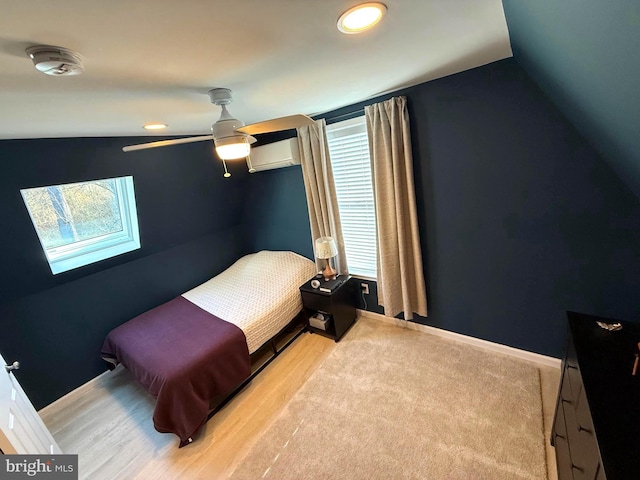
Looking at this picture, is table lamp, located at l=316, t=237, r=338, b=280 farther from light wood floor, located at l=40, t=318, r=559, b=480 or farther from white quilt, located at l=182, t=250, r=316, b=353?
light wood floor, located at l=40, t=318, r=559, b=480

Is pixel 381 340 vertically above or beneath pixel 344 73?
beneath

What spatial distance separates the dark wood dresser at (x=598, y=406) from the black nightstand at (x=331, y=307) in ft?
5.59

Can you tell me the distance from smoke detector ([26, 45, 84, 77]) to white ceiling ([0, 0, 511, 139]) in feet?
0.08

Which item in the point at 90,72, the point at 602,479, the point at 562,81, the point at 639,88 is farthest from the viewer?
the point at 562,81

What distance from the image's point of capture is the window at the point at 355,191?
2.60 metres

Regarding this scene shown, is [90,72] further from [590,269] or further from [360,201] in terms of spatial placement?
[590,269]

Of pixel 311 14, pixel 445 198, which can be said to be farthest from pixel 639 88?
pixel 445 198

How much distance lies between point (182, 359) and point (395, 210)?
2.10 m

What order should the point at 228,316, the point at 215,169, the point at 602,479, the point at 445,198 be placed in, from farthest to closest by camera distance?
the point at 215,169 < the point at 228,316 < the point at 445,198 < the point at 602,479

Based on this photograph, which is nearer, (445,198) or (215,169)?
(445,198)

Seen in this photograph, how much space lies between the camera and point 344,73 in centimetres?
152

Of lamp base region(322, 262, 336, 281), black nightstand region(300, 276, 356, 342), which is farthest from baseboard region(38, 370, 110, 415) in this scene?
lamp base region(322, 262, 336, 281)

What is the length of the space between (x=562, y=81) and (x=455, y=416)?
2035 mm

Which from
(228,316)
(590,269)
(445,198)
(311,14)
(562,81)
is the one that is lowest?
(228,316)
